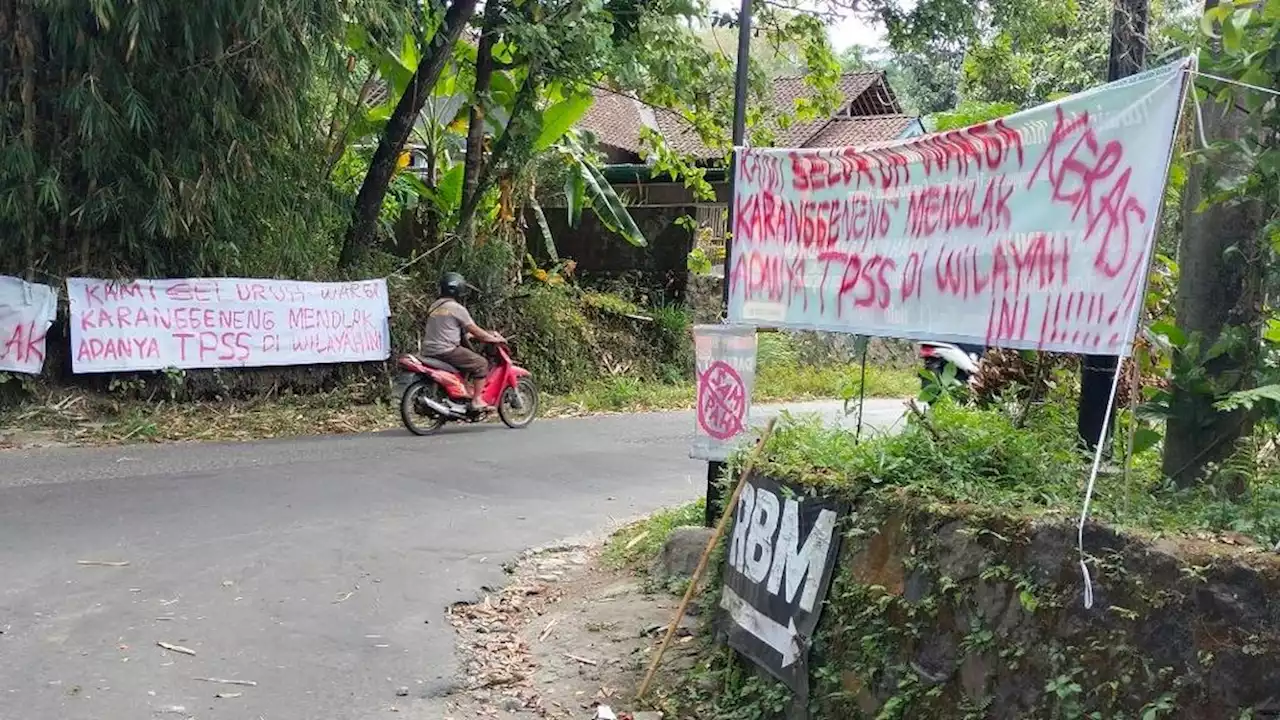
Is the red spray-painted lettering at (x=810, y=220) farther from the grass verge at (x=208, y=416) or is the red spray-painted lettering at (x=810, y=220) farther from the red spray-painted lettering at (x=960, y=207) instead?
the grass verge at (x=208, y=416)

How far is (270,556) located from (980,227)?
15.3 feet

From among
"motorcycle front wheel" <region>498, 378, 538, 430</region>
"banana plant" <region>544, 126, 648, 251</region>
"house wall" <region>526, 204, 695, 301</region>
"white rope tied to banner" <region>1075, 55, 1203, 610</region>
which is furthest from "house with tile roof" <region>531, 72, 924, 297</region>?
"white rope tied to banner" <region>1075, 55, 1203, 610</region>

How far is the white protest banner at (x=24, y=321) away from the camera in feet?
35.4

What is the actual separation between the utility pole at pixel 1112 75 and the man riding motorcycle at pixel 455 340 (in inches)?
319

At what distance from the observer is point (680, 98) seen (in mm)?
14508

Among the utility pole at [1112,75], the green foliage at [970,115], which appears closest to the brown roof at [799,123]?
the green foliage at [970,115]

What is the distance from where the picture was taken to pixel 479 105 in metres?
14.4

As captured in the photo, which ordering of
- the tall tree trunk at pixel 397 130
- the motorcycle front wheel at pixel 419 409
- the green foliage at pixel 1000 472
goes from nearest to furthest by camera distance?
the green foliage at pixel 1000 472 < the motorcycle front wheel at pixel 419 409 < the tall tree trunk at pixel 397 130

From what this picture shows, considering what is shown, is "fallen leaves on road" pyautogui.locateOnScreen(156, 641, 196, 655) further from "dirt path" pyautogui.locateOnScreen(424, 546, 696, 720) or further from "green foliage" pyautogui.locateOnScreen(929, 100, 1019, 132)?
"green foliage" pyautogui.locateOnScreen(929, 100, 1019, 132)

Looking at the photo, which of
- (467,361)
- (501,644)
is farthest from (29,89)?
(501,644)

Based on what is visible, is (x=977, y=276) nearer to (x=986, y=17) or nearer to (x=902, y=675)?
(x=902, y=675)

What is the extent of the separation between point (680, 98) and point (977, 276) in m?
10.9

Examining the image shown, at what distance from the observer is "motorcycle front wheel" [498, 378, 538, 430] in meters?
12.5

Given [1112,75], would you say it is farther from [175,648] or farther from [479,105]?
[479,105]
